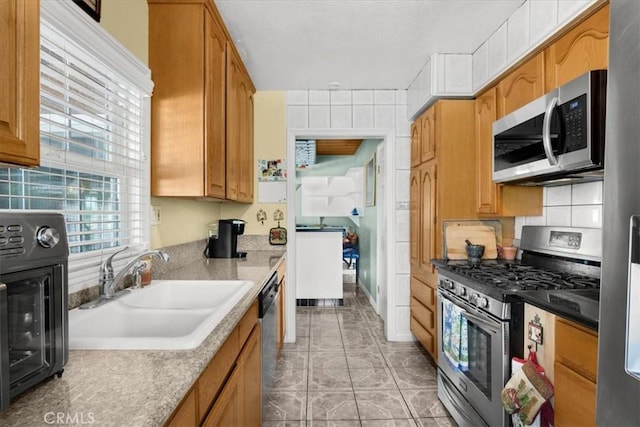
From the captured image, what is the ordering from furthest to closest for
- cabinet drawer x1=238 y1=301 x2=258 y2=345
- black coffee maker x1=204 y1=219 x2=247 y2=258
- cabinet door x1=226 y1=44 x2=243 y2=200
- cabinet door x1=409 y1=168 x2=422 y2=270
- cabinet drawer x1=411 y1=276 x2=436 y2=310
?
cabinet door x1=409 y1=168 x2=422 y2=270
black coffee maker x1=204 y1=219 x2=247 y2=258
cabinet drawer x1=411 y1=276 x2=436 y2=310
cabinet door x1=226 y1=44 x2=243 y2=200
cabinet drawer x1=238 y1=301 x2=258 y2=345

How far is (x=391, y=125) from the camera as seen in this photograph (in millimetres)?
3215

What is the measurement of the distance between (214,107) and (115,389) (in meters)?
1.59

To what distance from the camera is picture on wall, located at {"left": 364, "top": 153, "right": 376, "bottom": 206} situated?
14.2ft

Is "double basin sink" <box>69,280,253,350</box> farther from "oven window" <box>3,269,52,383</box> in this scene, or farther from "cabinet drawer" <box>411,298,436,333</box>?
"cabinet drawer" <box>411,298,436,333</box>

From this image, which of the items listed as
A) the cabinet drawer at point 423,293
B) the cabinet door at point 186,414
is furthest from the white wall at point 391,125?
the cabinet door at point 186,414

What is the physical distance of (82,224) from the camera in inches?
54.1

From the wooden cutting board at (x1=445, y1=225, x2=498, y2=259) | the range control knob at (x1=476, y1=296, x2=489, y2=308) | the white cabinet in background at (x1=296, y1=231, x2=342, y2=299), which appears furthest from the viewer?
the white cabinet in background at (x1=296, y1=231, x2=342, y2=299)

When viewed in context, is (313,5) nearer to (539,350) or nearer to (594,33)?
(594,33)

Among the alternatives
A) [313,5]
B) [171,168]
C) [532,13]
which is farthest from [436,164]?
[171,168]

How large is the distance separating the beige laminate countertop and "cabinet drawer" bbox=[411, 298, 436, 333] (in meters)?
1.97

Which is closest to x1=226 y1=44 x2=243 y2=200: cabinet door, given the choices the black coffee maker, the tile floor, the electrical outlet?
the black coffee maker

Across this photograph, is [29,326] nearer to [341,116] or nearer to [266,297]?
[266,297]

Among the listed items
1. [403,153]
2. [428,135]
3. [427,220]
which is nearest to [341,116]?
[403,153]

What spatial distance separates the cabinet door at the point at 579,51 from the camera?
4.70 feet
